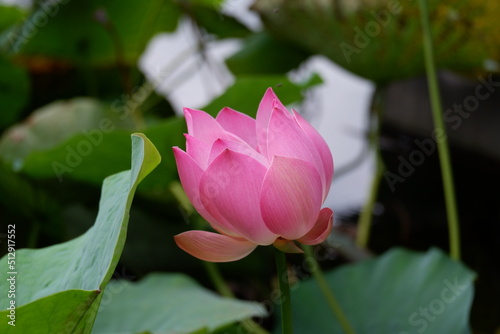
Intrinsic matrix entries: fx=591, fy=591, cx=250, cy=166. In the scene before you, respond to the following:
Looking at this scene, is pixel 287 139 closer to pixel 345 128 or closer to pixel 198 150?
pixel 198 150

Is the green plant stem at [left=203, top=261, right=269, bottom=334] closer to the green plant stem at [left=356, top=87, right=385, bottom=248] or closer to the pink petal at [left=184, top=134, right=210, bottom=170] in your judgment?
the green plant stem at [left=356, top=87, right=385, bottom=248]

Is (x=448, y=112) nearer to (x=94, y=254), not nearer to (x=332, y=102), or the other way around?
(x=332, y=102)

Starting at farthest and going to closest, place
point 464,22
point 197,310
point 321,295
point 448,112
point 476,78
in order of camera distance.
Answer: point 448,112 < point 476,78 < point 464,22 < point 321,295 < point 197,310

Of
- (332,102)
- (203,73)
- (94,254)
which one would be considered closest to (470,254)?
(332,102)

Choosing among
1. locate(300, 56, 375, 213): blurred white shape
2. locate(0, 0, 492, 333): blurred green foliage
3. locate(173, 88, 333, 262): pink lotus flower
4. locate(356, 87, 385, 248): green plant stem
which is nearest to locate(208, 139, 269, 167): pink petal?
locate(173, 88, 333, 262): pink lotus flower

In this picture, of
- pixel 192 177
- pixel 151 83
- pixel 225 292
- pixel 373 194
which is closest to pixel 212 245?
pixel 192 177

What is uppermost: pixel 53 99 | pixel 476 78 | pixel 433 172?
pixel 53 99

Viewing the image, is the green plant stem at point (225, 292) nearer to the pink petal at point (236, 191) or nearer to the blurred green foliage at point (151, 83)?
the blurred green foliage at point (151, 83)

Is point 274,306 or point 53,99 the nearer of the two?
point 274,306
